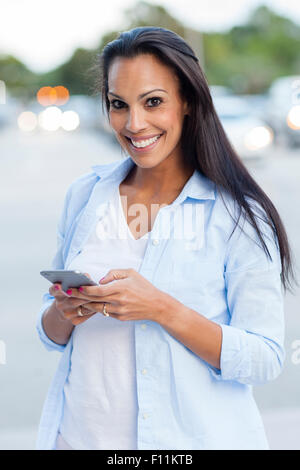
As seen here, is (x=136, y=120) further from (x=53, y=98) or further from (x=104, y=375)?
(x=53, y=98)

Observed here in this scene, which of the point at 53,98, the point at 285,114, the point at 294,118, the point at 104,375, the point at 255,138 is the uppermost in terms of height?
the point at 53,98

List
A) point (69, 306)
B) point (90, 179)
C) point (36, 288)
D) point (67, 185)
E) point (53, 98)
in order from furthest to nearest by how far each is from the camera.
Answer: point (53, 98)
point (67, 185)
point (36, 288)
point (90, 179)
point (69, 306)

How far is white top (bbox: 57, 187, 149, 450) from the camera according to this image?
1.35 meters

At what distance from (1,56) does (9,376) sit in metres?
44.6

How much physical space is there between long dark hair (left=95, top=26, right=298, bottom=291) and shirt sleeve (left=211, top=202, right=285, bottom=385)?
0.09 m

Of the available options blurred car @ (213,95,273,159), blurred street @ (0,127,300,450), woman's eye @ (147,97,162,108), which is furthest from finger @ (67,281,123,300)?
blurred car @ (213,95,273,159)

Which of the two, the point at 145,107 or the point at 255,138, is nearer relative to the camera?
the point at 145,107

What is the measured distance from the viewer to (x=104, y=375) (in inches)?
54.0

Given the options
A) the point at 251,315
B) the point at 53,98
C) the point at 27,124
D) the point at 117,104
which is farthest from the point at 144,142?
the point at 53,98

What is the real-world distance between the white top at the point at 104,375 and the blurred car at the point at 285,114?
11833mm

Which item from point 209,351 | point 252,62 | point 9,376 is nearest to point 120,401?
point 209,351

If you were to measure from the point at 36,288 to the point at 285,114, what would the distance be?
32.9 ft

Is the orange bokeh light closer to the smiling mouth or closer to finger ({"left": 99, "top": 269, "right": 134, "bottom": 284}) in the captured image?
the smiling mouth
